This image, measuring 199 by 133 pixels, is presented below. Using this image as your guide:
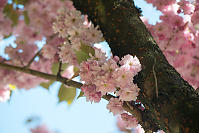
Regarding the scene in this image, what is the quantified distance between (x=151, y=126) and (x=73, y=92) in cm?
114

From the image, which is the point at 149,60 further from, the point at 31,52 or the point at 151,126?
the point at 31,52

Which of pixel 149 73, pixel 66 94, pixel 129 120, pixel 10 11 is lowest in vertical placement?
pixel 129 120

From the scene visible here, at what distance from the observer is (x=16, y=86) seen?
2.57 metres

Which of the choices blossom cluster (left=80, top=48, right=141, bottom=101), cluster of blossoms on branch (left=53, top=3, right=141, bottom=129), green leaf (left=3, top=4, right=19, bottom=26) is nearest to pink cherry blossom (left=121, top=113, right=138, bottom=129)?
cluster of blossoms on branch (left=53, top=3, right=141, bottom=129)

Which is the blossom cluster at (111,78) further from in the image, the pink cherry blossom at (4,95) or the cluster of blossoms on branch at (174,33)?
the pink cherry blossom at (4,95)

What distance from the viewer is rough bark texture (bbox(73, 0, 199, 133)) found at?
2.41 ft

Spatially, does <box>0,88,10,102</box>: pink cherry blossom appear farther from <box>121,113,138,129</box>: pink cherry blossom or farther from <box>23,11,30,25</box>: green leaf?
<box>121,113,138,129</box>: pink cherry blossom

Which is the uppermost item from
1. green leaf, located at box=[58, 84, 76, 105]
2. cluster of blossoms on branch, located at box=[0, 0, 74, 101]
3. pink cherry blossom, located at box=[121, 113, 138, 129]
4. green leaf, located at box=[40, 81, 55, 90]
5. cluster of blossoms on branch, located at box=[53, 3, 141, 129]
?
cluster of blossoms on branch, located at box=[0, 0, 74, 101]

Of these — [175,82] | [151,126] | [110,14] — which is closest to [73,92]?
[110,14]

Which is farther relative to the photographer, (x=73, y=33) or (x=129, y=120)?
(x=73, y=33)

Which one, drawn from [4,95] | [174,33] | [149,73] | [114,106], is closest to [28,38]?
[4,95]

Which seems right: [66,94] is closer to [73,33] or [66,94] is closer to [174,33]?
[73,33]

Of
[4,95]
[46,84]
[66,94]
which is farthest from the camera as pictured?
[4,95]

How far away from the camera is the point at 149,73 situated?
88cm
